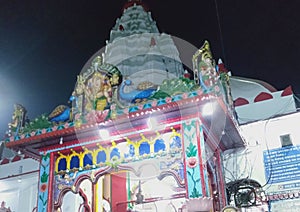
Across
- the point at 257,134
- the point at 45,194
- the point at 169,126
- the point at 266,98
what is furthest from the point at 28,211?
the point at 266,98

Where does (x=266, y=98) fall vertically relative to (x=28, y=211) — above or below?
above

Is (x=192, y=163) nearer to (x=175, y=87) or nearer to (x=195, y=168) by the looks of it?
(x=195, y=168)

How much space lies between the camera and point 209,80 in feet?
18.4

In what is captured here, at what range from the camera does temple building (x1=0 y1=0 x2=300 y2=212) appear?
223 inches

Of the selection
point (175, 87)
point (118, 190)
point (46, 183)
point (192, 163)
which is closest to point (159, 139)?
point (192, 163)

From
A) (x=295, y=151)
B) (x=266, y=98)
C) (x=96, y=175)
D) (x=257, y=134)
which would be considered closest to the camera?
(x=96, y=175)

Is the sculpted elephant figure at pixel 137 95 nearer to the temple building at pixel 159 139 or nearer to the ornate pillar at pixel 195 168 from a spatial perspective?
the temple building at pixel 159 139

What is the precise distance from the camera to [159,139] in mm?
5996

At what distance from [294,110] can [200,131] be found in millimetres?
2663

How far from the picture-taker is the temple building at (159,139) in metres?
5.65

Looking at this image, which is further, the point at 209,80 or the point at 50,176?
the point at 50,176

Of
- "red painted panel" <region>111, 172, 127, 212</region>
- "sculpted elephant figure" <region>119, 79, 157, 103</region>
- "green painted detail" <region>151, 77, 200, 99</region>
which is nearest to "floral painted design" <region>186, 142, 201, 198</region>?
"green painted detail" <region>151, 77, 200, 99</region>

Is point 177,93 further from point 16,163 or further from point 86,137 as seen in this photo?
point 16,163

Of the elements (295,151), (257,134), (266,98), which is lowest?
(295,151)
